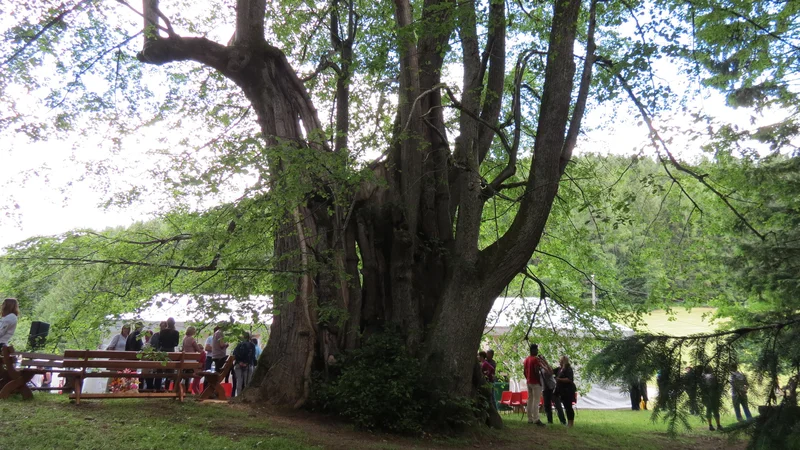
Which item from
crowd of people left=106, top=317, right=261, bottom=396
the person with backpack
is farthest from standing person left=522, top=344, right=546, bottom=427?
crowd of people left=106, top=317, right=261, bottom=396

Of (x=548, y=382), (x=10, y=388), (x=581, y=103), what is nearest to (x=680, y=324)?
(x=548, y=382)

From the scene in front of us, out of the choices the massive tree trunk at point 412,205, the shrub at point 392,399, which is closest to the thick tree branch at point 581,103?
the massive tree trunk at point 412,205

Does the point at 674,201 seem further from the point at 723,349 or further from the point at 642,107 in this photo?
the point at 723,349

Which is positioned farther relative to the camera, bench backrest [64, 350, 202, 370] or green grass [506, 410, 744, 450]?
green grass [506, 410, 744, 450]

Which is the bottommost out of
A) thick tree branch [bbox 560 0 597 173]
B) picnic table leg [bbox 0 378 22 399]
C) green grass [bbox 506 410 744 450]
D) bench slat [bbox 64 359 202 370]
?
green grass [bbox 506 410 744 450]

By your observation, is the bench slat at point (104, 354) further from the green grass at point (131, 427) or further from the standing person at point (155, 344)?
the standing person at point (155, 344)

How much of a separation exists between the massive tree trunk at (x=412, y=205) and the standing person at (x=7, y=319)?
361 cm

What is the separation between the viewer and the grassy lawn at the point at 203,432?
546 cm

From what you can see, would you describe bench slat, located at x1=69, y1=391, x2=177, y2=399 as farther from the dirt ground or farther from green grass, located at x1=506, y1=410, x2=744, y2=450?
green grass, located at x1=506, y1=410, x2=744, y2=450

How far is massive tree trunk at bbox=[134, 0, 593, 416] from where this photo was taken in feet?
25.5

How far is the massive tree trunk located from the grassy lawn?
782 millimetres

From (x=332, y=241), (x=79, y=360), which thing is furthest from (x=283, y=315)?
(x=79, y=360)

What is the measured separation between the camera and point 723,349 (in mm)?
3211

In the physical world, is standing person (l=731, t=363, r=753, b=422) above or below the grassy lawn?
above
